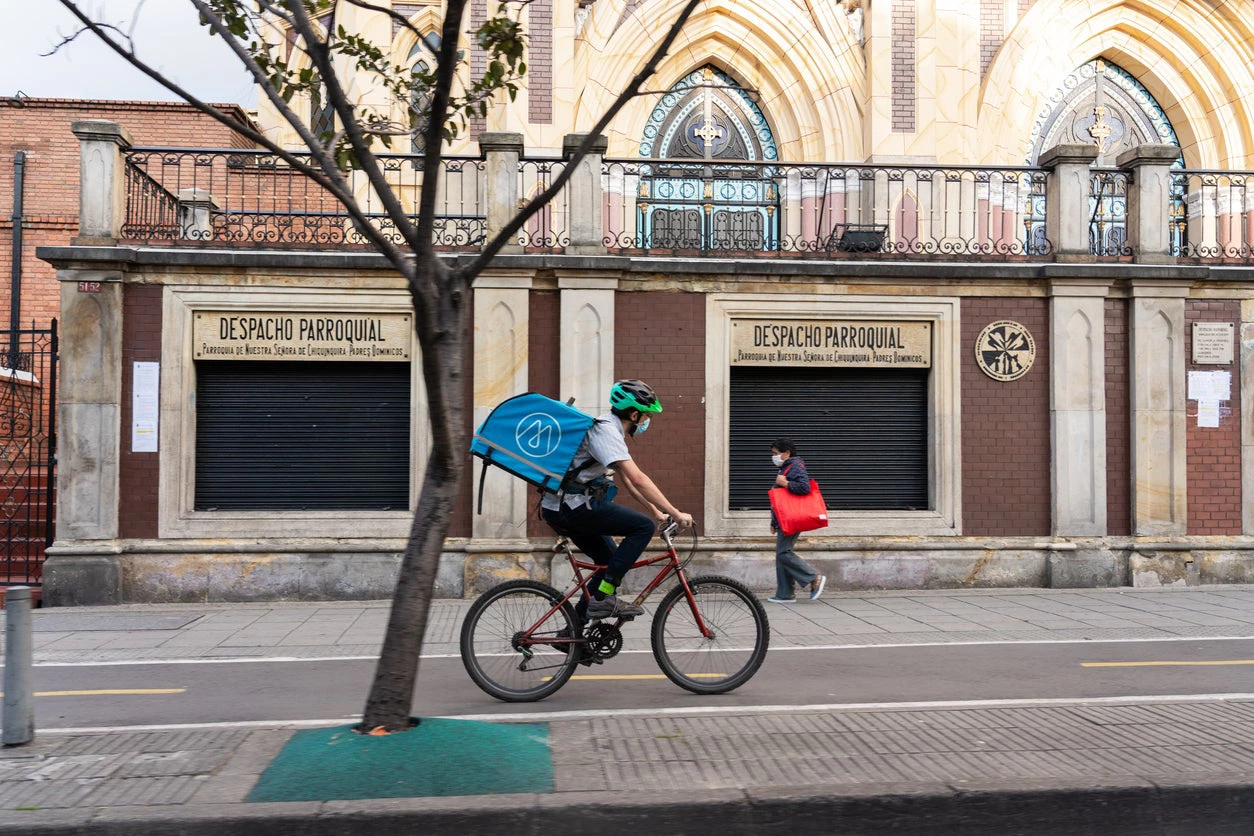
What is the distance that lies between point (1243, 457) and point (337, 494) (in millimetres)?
10994

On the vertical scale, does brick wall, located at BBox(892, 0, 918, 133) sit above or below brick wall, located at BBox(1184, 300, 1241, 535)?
above

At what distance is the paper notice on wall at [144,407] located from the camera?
39.8 ft

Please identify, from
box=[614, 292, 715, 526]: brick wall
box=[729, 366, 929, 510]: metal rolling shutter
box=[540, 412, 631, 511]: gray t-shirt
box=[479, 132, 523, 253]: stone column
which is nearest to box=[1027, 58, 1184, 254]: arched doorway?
box=[729, 366, 929, 510]: metal rolling shutter

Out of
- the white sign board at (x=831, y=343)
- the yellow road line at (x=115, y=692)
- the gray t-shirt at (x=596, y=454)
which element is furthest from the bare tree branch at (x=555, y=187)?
the white sign board at (x=831, y=343)

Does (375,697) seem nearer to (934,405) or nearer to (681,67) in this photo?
(934,405)

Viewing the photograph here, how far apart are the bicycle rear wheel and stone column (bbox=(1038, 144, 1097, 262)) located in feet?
30.4

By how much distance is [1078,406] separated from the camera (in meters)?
13.1

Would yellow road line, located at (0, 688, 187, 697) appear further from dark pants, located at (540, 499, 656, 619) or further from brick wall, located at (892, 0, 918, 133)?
brick wall, located at (892, 0, 918, 133)

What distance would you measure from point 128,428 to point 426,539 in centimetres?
821

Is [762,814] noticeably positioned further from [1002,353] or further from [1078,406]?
[1078,406]

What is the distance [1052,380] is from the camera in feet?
43.3

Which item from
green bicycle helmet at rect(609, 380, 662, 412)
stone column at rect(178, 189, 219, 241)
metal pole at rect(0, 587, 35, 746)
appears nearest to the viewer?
metal pole at rect(0, 587, 35, 746)

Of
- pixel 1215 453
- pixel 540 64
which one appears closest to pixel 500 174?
pixel 540 64

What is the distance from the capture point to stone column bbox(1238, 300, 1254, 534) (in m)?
13.4
